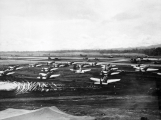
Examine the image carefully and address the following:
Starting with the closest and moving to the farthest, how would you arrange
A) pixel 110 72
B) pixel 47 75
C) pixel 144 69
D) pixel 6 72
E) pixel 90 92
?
1. pixel 144 69
2. pixel 90 92
3. pixel 110 72
4. pixel 47 75
5. pixel 6 72

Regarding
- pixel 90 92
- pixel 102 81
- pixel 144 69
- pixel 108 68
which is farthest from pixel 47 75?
pixel 144 69

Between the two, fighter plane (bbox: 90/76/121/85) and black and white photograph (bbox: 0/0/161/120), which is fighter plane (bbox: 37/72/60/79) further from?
fighter plane (bbox: 90/76/121/85)

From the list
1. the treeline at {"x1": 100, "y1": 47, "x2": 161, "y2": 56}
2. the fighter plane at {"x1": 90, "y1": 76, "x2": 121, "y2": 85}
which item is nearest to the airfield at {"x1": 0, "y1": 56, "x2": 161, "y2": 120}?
the fighter plane at {"x1": 90, "y1": 76, "x2": 121, "y2": 85}

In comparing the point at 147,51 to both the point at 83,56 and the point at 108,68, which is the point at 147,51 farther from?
the point at 83,56

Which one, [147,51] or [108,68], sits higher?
[147,51]

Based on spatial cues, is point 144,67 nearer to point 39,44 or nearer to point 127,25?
point 127,25

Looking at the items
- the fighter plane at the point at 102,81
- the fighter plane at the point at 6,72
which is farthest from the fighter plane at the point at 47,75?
the fighter plane at the point at 102,81

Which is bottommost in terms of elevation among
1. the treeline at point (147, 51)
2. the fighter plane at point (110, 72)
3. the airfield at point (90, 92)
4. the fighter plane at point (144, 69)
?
the airfield at point (90, 92)

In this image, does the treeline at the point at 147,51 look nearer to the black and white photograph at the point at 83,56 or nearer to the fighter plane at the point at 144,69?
the black and white photograph at the point at 83,56
